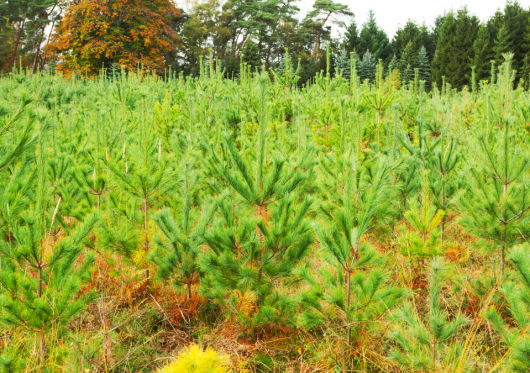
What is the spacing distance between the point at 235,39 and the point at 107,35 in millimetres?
21961

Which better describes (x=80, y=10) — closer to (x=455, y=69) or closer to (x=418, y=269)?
(x=418, y=269)

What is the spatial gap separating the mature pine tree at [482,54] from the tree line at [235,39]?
0.27 feet

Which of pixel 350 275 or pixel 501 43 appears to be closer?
pixel 350 275

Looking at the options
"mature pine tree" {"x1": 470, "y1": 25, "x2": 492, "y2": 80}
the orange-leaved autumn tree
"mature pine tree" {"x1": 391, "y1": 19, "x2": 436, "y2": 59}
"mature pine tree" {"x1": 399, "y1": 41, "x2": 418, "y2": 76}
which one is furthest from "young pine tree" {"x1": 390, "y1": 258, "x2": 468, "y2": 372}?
"mature pine tree" {"x1": 391, "y1": 19, "x2": 436, "y2": 59}

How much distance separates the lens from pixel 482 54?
2945 cm

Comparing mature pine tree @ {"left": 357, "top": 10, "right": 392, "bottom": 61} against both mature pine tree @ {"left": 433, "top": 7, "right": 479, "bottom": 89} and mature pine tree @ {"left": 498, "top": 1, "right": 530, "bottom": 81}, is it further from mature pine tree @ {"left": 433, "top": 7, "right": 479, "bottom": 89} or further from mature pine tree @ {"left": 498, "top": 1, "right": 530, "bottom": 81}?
mature pine tree @ {"left": 498, "top": 1, "right": 530, "bottom": 81}

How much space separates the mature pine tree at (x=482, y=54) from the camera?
2877 cm

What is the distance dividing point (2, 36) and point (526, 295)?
1449 inches

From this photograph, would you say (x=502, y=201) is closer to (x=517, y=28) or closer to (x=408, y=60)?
(x=408, y=60)

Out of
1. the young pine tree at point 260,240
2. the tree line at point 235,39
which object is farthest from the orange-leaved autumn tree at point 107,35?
the young pine tree at point 260,240

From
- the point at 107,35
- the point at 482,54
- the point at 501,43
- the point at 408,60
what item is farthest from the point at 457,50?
the point at 107,35

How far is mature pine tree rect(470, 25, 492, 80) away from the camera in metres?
28.8

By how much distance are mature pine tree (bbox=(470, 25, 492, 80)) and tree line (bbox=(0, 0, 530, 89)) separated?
8 centimetres

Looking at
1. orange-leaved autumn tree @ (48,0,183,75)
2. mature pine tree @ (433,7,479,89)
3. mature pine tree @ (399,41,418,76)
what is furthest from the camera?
mature pine tree @ (399,41,418,76)
